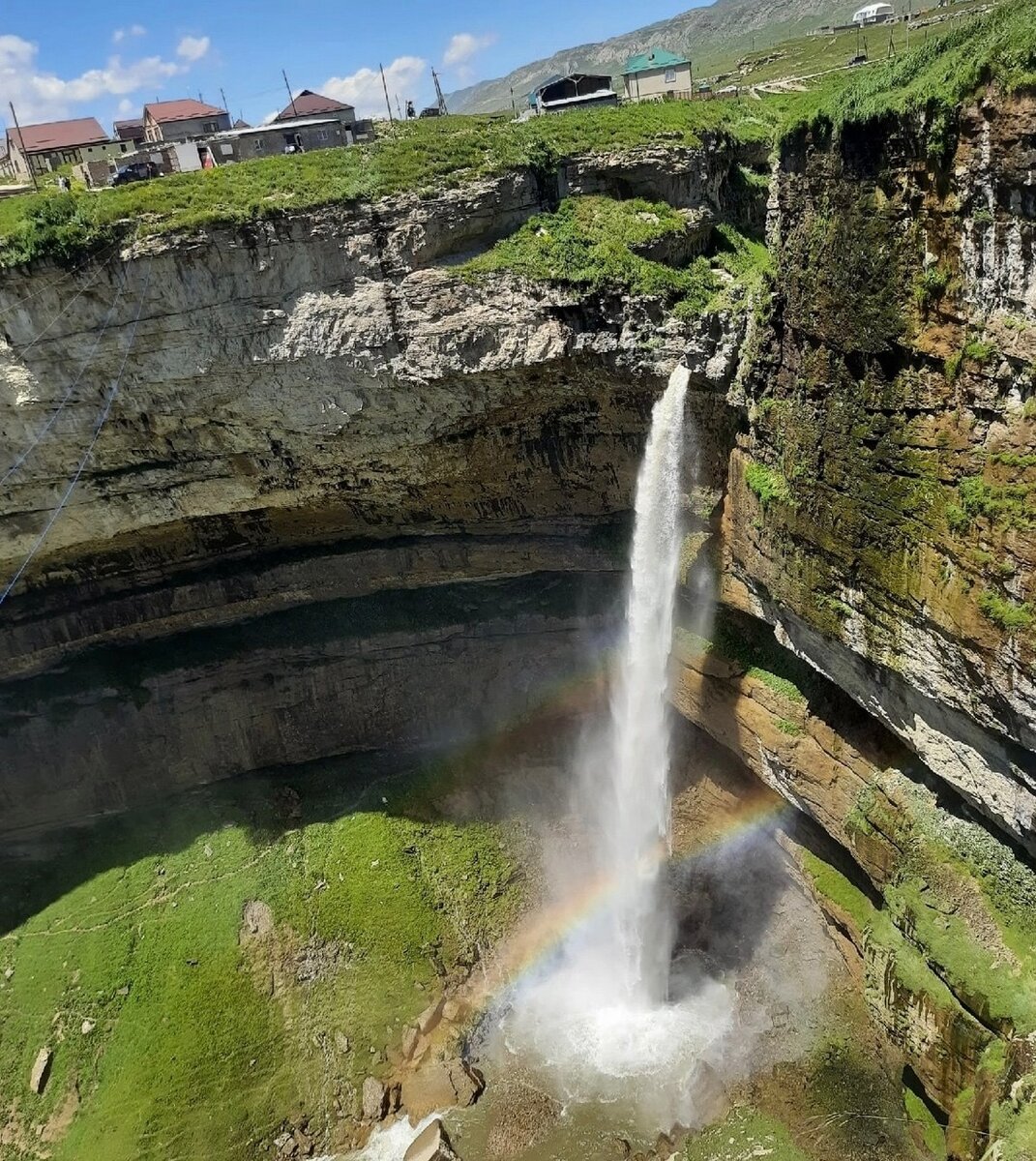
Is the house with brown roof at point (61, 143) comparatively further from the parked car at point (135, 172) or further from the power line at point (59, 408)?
the power line at point (59, 408)

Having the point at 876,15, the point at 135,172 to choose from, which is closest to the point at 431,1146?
the point at 135,172

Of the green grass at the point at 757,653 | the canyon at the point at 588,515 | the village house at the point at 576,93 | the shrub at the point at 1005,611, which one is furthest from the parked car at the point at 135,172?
the shrub at the point at 1005,611

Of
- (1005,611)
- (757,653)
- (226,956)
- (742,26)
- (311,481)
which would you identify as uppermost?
(742,26)

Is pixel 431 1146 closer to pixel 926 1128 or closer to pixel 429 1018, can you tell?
pixel 429 1018

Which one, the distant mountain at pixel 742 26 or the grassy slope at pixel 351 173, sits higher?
the distant mountain at pixel 742 26

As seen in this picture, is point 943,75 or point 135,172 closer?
point 943,75

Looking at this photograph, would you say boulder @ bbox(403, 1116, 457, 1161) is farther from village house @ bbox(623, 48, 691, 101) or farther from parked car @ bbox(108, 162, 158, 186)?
village house @ bbox(623, 48, 691, 101)

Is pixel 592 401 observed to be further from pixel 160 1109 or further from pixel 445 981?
pixel 160 1109
